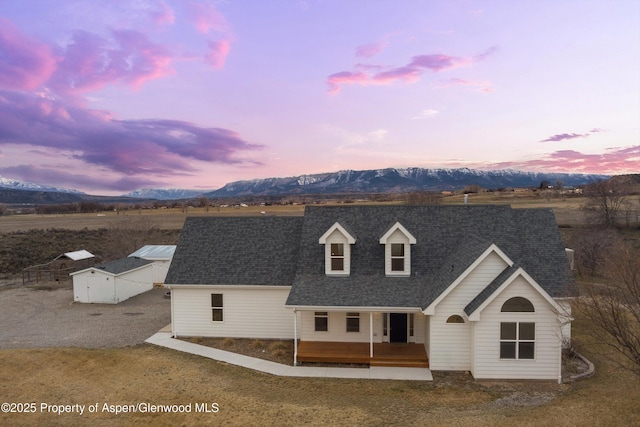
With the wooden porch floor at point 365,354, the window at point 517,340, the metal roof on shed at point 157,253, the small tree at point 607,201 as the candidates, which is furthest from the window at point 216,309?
the small tree at point 607,201

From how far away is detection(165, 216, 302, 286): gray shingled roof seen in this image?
20472 mm

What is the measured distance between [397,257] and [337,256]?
2.91 m

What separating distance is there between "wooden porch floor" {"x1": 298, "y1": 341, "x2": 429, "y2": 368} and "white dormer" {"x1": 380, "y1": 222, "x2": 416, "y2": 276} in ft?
11.2

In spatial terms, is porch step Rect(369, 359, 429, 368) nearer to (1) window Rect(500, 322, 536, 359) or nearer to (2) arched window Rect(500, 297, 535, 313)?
(1) window Rect(500, 322, 536, 359)

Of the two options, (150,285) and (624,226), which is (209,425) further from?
(624,226)

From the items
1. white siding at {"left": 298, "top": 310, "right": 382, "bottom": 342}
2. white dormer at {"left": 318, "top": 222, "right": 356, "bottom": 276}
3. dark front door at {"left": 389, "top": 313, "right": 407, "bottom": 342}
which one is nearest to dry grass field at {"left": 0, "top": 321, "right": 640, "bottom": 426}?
dark front door at {"left": 389, "top": 313, "right": 407, "bottom": 342}

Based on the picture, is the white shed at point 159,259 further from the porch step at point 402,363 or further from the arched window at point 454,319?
the arched window at point 454,319

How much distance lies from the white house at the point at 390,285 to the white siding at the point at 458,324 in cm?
4

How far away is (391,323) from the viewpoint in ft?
62.0

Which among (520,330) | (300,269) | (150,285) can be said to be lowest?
(150,285)

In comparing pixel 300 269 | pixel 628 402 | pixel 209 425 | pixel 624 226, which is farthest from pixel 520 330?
pixel 624 226

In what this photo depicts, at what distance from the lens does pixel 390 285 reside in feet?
60.3

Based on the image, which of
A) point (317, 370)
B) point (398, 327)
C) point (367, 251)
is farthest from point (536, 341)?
point (317, 370)

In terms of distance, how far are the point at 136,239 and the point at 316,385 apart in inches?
1558
